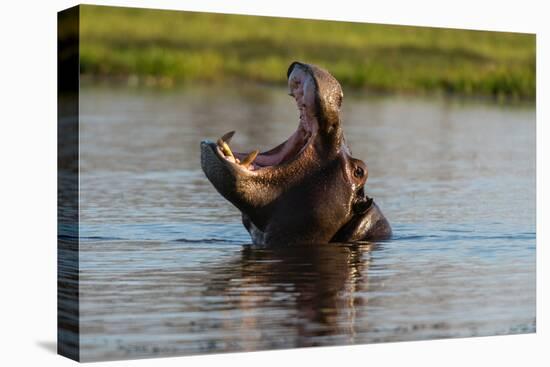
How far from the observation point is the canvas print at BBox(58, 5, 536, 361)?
11531 millimetres

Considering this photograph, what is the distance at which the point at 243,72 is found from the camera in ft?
58.5

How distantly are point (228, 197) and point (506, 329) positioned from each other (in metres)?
2.67

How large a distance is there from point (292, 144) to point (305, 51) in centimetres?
450

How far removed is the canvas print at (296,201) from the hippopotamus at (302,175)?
14 mm

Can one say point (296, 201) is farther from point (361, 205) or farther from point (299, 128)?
point (361, 205)

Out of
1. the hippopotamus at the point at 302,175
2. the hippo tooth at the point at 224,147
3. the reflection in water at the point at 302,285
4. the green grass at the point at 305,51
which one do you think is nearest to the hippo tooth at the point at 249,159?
the hippopotamus at the point at 302,175

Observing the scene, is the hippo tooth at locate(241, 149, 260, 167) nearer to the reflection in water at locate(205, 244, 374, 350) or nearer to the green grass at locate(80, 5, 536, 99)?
the reflection in water at locate(205, 244, 374, 350)

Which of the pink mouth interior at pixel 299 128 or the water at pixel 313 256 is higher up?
the pink mouth interior at pixel 299 128

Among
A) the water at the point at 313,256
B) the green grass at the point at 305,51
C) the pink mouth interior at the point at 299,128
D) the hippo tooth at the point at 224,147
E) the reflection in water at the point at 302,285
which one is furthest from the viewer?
the green grass at the point at 305,51

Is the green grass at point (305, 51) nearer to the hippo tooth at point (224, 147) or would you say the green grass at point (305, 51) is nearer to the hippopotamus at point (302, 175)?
the hippopotamus at point (302, 175)

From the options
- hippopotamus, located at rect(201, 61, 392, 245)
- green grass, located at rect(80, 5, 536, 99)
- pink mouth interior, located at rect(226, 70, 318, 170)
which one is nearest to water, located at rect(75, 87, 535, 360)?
hippopotamus, located at rect(201, 61, 392, 245)

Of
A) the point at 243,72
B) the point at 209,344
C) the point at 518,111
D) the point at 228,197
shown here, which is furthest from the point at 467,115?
the point at 209,344

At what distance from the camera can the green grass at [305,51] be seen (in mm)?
14680

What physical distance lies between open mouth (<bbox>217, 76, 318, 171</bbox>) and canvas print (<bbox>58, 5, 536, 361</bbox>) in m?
0.02
